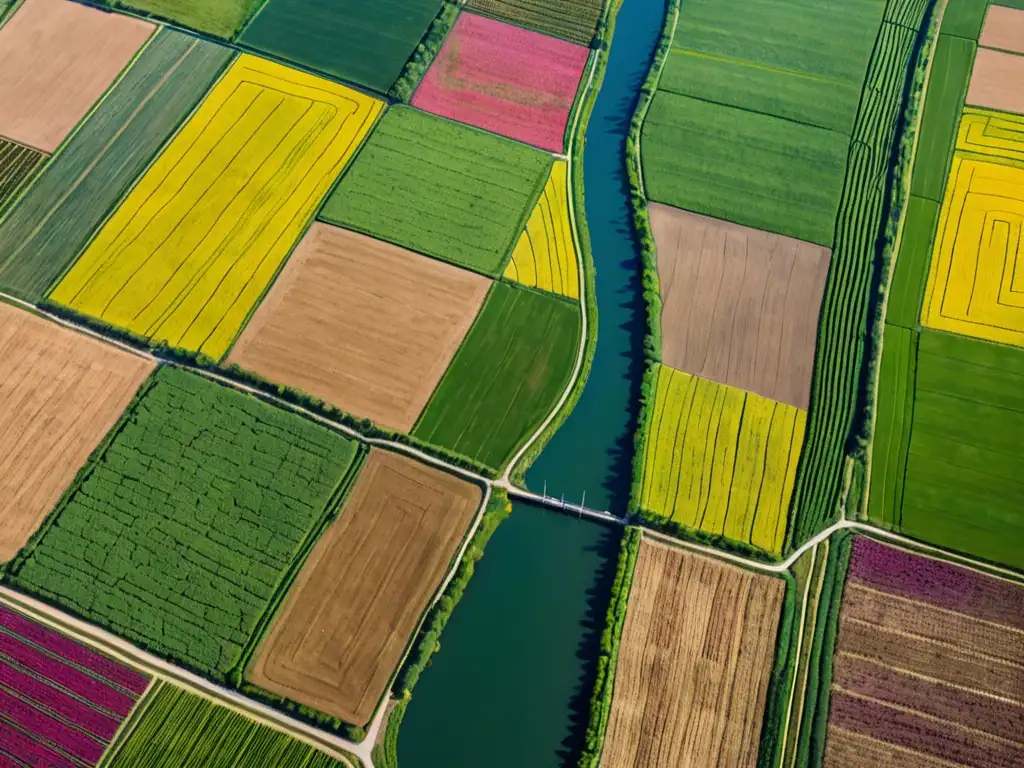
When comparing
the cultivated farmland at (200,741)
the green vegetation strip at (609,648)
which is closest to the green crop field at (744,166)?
the green vegetation strip at (609,648)

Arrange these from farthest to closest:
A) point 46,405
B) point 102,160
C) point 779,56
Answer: point 779,56
point 102,160
point 46,405

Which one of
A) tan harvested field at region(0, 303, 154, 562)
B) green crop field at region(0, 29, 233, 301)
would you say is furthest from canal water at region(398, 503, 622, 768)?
green crop field at region(0, 29, 233, 301)

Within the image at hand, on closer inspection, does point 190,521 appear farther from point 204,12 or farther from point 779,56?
point 779,56

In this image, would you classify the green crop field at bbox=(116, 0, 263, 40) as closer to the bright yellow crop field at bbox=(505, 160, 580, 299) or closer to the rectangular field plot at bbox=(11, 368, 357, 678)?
the bright yellow crop field at bbox=(505, 160, 580, 299)

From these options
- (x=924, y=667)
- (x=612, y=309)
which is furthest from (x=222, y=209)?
(x=924, y=667)

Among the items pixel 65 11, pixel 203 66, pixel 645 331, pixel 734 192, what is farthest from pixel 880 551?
pixel 65 11

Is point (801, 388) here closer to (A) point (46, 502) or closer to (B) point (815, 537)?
(B) point (815, 537)

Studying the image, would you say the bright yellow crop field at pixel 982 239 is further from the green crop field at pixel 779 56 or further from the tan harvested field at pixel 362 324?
the tan harvested field at pixel 362 324
